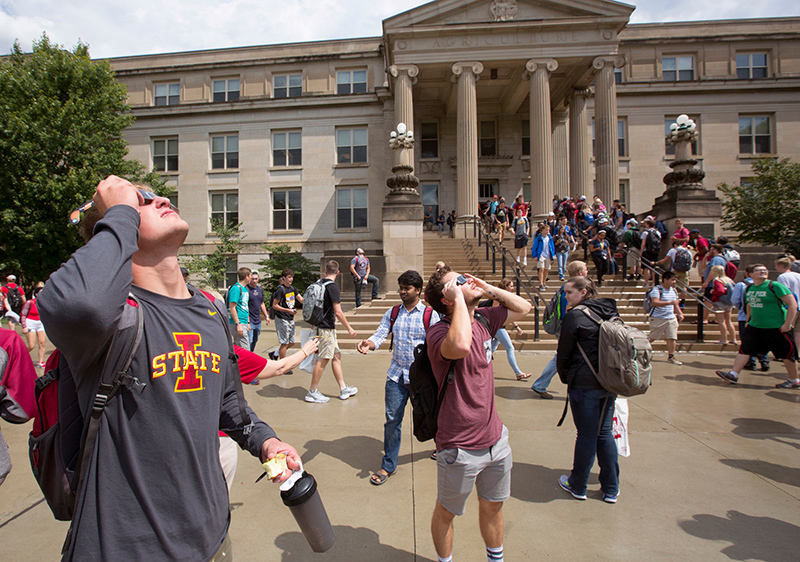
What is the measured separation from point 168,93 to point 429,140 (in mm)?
17105

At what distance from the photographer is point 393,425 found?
3855mm

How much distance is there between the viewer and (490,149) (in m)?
25.8

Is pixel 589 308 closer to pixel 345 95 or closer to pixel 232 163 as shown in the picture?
pixel 345 95

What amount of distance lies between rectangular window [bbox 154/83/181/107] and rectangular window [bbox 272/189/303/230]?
9369mm

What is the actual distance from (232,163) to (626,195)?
23.7m

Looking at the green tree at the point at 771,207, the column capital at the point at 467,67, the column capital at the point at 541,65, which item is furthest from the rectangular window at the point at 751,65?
the column capital at the point at 467,67

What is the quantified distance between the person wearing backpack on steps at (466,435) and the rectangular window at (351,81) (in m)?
26.5

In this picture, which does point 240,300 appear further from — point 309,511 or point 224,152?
point 224,152

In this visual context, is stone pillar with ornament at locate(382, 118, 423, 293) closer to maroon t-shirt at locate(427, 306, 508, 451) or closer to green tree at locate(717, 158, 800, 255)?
maroon t-shirt at locate(427, 306, 508, 451)

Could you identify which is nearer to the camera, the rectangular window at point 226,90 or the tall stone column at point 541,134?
the tall stone column at point 541,134

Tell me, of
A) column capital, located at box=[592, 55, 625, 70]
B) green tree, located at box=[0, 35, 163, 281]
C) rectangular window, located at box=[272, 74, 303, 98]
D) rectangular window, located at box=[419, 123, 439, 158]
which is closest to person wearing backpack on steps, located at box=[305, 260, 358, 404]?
green tree, located at box=[0, 35, 163, 281]

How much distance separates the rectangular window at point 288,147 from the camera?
25.7 meters

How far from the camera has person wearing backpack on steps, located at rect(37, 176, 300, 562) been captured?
1.16 meters

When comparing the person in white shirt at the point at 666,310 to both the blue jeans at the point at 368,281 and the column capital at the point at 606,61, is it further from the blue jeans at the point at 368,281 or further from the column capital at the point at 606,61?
the column capital at the point at 606,61
